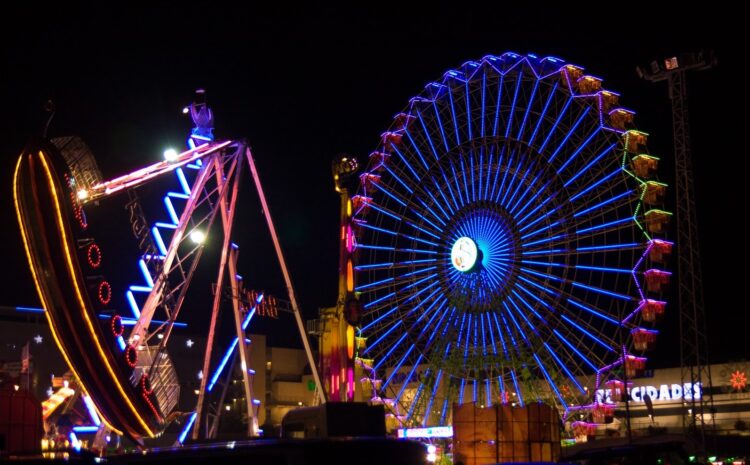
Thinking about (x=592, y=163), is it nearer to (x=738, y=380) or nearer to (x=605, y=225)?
(x=605, y=225)

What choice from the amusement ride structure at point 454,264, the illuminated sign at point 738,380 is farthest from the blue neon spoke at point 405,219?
the illuminated sign at point 738,380

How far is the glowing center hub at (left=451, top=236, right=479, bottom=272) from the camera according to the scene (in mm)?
38875

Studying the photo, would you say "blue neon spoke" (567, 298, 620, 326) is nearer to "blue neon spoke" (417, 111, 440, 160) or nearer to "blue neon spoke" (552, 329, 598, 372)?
"blue neon spoke" (552, 329, 598, 372)

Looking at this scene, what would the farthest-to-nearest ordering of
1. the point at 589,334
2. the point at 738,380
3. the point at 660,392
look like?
the point at 660,392
the point at 738,380
the point at 589,334

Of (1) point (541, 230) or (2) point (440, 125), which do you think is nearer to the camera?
(1) point (541, 230)

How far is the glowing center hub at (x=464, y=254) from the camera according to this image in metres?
38.9

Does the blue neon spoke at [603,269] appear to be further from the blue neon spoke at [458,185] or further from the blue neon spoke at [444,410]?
the blue neon spoke at [444,410]

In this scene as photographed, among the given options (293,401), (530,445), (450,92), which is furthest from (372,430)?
(293,401)

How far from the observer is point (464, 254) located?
1548 inches

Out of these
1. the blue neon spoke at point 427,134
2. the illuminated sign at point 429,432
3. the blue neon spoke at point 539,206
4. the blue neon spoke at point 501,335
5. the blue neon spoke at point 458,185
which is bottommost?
the illuminated sign at point 429,432

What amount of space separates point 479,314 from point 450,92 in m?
11.4

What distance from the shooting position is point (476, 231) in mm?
39719

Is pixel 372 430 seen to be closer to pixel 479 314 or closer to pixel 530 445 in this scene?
pixel 530 445

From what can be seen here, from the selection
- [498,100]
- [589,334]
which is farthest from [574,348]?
[498,100]
